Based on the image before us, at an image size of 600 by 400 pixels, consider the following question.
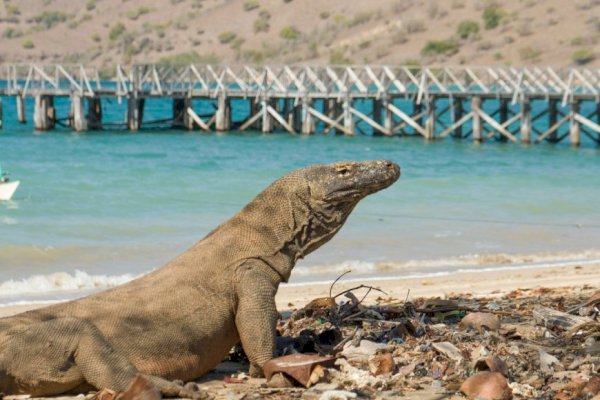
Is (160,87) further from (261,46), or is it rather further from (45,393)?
(261,46)

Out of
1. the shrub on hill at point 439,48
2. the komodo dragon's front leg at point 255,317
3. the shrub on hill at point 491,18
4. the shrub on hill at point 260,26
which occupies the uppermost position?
the komodo dragon's front leg at point 255,317

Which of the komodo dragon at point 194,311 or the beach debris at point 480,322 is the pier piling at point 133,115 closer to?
the beach debris at point 480,322

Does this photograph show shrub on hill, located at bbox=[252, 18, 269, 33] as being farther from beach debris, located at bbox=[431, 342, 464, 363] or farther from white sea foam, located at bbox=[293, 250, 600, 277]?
beach debris, located at bbox=[431, 342, 464, 363]

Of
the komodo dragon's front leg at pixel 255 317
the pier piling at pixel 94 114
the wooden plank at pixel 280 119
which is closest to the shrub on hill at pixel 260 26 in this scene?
the pier piling at pixel 94 114

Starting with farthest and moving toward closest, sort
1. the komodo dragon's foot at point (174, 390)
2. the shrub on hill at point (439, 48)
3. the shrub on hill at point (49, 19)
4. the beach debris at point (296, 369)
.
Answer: the shrub on hill at point (49, 19) < the shrub on hill at point (439, 48) < the beach debris at point (296, 369) < the komodo dragon's foot at point (174, 390)

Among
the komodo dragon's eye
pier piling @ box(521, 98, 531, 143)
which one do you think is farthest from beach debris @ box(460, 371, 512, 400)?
pier piling @ box(521, 98, 531, 143)

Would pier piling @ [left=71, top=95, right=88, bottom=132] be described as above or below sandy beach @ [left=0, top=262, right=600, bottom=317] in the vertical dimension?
below

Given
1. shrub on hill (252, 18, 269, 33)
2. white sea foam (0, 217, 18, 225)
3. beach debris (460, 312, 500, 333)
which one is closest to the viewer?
beach debris (460, 312, 500, 333)

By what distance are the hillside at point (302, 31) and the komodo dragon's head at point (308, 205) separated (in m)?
89.6

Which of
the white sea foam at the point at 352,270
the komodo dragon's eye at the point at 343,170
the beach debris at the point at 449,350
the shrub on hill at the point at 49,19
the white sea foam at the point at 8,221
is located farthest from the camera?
the shrub on hill at the point at 49,19

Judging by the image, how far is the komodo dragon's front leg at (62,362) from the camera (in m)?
6.15

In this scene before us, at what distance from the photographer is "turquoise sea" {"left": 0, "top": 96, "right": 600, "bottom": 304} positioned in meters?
15.4

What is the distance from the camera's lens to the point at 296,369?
21.5 feet

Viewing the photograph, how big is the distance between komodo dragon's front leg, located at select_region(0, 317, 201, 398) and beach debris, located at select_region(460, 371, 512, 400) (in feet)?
4.69
